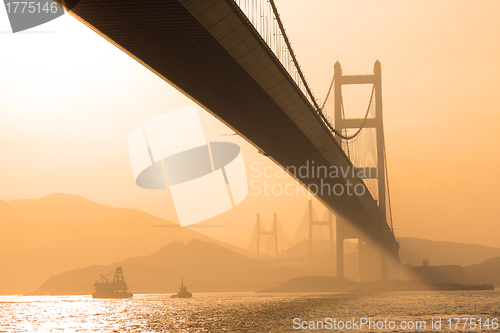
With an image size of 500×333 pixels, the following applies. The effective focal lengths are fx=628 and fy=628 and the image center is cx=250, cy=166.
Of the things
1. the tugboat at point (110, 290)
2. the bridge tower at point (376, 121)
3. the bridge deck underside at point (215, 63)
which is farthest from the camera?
the tugboat at point (110, 290)

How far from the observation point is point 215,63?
25.3 meters

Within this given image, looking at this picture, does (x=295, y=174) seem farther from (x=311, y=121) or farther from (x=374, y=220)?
(x=374, y=220)

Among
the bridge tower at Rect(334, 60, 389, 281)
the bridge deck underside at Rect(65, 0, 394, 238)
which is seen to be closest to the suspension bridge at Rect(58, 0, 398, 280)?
the bridge deck underside at Rect(65, 0, 394, 238)

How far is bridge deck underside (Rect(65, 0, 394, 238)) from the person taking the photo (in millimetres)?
20438

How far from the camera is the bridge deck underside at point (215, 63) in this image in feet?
67.1

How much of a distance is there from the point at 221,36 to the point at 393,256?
7262 centimetres

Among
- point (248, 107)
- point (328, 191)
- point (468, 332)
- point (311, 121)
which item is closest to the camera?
point (468, 332)

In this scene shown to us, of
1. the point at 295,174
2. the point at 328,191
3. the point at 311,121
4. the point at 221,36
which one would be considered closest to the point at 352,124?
the point at 328,191

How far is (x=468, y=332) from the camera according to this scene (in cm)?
2892

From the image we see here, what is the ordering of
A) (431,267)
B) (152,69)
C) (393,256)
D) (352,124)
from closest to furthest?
(152,69) < (352,124) < (393,256) < (431,267)

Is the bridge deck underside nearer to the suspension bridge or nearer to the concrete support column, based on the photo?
the suspension bridge

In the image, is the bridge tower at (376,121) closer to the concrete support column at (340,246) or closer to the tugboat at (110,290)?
the concrete support column at (340,246)

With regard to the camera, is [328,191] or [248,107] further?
[328,191]

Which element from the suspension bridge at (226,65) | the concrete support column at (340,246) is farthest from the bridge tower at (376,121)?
the suspension bridge at (226,65)
